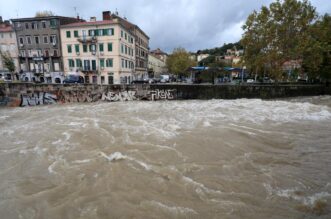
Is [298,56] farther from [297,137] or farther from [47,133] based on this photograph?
[47,133]

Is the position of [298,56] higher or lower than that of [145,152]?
higher

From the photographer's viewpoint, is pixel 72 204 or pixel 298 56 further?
pixel 298 56

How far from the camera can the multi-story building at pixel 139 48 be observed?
4531cm

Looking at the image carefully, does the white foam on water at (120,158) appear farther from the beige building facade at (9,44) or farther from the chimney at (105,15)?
the beige building facade at (9,44)

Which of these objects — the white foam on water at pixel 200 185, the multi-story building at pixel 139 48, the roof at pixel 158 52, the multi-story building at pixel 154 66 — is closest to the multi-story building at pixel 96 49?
the multi-story building at pixel 139 48

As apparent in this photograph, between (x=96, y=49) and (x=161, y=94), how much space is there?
1944 centimetres

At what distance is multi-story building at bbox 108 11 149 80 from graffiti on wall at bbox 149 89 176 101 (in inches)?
929

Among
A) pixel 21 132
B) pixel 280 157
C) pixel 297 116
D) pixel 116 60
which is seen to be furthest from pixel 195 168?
pixel 116 60

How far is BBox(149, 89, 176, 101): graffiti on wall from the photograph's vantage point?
23.5 meters

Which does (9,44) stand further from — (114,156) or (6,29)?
(114,156)

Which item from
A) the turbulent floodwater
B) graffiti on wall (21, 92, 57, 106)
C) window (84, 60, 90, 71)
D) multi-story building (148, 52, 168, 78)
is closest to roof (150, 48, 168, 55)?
multi-story building (148, 52, 168, 78)

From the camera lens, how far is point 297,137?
9250 millimetres

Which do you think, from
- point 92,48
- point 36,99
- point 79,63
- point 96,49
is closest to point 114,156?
point 36,99

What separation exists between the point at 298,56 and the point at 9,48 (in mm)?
48605
